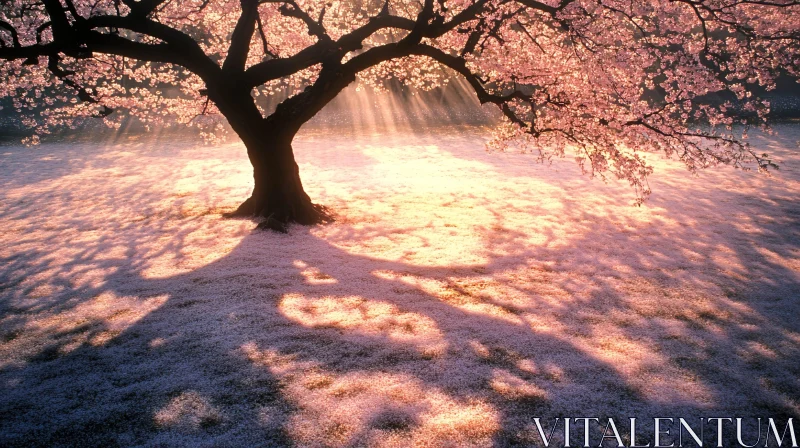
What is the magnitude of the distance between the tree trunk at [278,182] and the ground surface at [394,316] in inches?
23.4

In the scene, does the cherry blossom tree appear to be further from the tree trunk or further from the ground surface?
the ground surface

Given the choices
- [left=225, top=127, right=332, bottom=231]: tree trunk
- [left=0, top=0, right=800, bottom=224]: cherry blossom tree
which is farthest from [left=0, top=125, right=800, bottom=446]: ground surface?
[left=0, top=0, right=800, bottom=224]: cherry blossom tree

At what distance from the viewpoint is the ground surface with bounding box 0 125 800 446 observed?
3.86m

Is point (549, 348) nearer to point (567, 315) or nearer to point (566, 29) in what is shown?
point (567, 315)

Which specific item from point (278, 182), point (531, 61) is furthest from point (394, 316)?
point (531, 61)

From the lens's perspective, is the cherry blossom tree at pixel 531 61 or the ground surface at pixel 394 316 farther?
the cherry blossom tree at pixel 531 61

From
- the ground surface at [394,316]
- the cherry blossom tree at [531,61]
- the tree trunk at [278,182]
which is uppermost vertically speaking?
the cherry blossom tree at [531,61]

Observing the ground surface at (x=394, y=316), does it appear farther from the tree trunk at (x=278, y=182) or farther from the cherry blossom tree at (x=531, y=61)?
the cherry blossom tree at (x=531, y=61)


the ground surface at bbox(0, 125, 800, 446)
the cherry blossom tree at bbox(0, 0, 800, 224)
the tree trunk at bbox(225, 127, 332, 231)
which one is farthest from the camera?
the tree trunk at bbox(225, 127, 332, 231)

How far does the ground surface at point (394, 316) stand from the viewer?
3.86 m

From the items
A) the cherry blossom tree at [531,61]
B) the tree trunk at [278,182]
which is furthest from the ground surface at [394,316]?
the cherry blossom tree at [531,61]

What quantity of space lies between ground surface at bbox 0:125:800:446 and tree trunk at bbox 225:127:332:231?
0.59m

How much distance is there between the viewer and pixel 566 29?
813cm

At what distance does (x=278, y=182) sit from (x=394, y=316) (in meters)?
5.29
